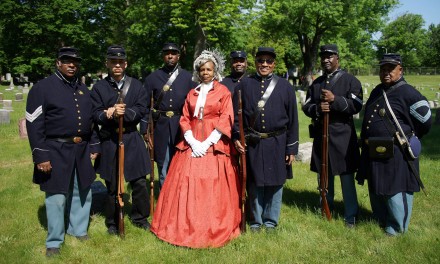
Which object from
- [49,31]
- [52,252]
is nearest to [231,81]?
[52,252]

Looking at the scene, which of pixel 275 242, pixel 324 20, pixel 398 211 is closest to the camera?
pixel 398 211

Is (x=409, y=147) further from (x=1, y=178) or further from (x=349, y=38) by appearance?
(x=349, y=38)

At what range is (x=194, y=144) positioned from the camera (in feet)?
15.9

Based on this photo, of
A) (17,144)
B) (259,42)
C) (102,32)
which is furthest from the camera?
(259,42)

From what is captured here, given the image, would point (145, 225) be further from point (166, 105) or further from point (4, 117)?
point (4, 117)

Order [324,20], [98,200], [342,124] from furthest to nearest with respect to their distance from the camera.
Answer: [324,20], [98,200], [342,124]

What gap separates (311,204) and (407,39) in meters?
83.1

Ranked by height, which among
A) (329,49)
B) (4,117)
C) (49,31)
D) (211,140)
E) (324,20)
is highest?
(49,31)

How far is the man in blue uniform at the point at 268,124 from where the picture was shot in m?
4.92

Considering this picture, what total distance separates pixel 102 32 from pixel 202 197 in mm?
42885

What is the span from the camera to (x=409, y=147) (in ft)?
14.8

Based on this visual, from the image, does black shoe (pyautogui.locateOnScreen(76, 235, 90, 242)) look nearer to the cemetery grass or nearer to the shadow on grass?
the cemetery grass

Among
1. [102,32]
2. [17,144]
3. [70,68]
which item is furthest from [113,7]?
[70,68]

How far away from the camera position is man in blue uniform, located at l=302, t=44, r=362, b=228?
16.6 ft
